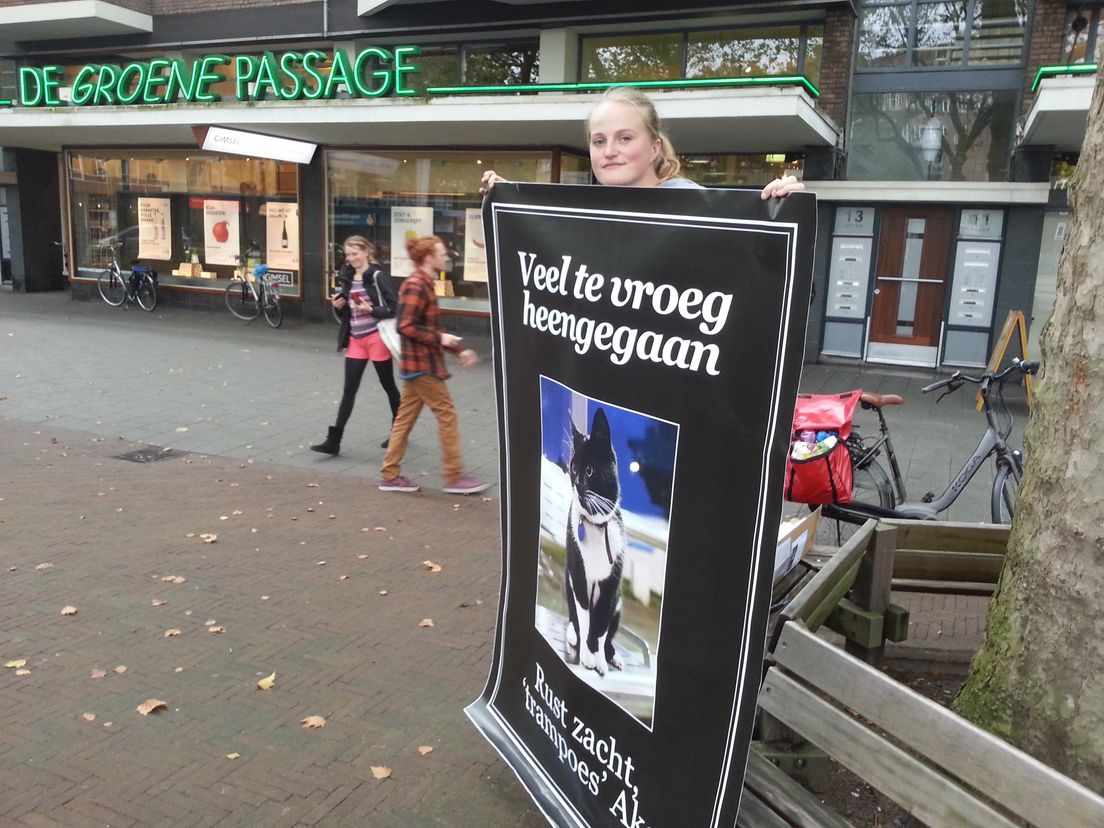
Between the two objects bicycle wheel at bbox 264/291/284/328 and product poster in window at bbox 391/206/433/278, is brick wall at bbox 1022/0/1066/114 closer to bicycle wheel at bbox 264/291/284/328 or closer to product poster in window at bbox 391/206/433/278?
product poster in window at bbox 391/206/433/278

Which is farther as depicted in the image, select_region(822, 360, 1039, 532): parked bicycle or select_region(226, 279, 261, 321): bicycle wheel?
select_region(226, 279, 261, 321): bicycle wheel

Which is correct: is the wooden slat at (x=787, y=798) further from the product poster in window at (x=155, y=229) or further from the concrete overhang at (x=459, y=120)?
the product poster in window at (x=155, y=229)

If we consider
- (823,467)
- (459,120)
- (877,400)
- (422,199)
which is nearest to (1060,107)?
(877,400)

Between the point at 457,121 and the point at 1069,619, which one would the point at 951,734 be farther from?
the point at 457,121

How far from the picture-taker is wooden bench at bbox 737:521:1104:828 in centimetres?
169

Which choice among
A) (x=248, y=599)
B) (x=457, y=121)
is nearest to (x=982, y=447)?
(x=248, y=599)

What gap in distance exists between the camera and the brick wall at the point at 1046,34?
12.3m

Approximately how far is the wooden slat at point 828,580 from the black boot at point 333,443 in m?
5.36

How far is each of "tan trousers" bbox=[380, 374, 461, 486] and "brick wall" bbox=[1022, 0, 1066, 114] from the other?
1003 cm

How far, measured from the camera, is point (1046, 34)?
1236cm

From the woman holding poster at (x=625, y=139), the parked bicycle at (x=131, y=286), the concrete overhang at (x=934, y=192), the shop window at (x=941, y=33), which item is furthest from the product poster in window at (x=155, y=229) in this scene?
the woman holding poster at (x=625, y=139)

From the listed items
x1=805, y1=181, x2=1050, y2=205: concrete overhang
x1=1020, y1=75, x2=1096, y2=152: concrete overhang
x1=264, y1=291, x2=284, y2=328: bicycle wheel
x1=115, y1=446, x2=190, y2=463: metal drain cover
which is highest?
x1=1020, y1=75, x2=1096, y2=152: concrete overhang

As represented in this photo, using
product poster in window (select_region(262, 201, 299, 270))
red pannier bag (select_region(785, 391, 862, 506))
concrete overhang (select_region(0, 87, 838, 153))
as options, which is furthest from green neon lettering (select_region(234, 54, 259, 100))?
red pannier bag (select_region(785, 391, 862, 506))

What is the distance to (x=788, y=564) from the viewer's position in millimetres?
2980
